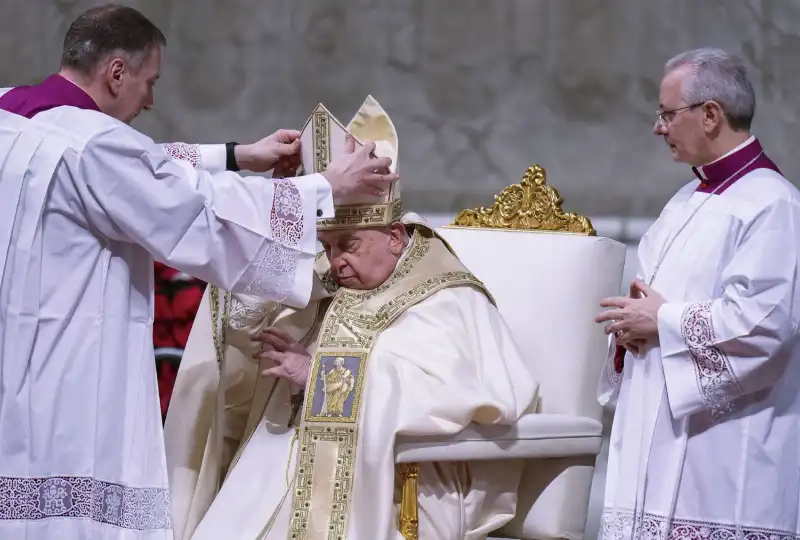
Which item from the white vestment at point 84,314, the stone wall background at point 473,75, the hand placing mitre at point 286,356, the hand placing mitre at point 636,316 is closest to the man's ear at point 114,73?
the white vestment at point 84,314

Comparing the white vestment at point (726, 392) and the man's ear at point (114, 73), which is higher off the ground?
the man's ear at point (114, 73)

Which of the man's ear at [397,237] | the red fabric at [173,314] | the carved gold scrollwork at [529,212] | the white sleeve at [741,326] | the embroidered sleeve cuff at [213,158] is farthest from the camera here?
the red fabric at [173,314]

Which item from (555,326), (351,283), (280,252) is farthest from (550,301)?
(280,252)

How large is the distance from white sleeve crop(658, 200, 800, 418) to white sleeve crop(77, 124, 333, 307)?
1084 mm

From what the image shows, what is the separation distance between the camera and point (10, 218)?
133 inches

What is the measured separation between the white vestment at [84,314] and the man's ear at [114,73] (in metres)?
0.16

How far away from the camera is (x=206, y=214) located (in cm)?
351

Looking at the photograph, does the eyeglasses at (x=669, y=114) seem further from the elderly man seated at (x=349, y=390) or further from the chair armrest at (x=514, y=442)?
the chair armrest at (x=514, y=442)

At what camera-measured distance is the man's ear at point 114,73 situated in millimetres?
3576

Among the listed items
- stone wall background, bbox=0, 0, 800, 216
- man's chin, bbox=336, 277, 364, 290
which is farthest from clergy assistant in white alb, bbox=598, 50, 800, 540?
stone wall background, bbox=0, 0, 800, 216

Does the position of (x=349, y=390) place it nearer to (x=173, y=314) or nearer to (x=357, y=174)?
(x=357, y=174)

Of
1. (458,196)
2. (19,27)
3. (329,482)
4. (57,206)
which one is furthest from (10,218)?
(19,27)

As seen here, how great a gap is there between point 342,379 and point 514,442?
586 millimetres

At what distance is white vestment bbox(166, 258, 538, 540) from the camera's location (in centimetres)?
388
